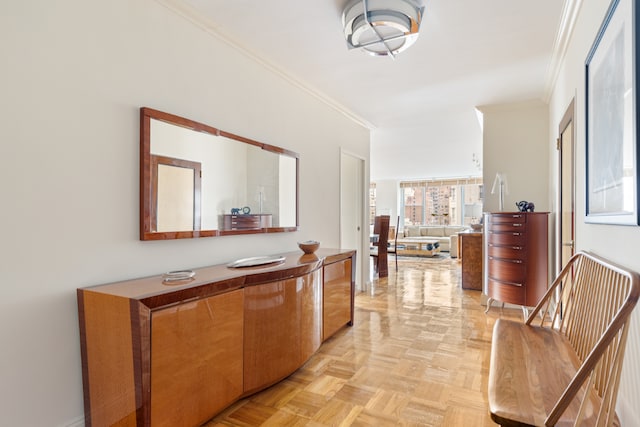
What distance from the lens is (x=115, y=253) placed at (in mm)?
1792

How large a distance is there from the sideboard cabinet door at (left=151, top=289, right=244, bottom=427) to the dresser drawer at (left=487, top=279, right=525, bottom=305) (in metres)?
2.73

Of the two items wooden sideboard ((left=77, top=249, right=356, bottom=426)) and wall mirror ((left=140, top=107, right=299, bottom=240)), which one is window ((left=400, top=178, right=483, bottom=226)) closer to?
wall mirror ((left=140, top=107, right=299, bottom=240))

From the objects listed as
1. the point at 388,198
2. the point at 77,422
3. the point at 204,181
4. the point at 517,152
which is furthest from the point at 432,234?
the point at 77,422

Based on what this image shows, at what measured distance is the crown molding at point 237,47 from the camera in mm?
2116

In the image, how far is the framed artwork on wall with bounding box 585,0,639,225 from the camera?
1049mm

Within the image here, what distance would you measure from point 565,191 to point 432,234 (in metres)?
7.33

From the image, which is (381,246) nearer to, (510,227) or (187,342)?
(510,227)

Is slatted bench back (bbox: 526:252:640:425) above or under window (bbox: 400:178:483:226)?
under

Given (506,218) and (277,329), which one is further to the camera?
(506,218)

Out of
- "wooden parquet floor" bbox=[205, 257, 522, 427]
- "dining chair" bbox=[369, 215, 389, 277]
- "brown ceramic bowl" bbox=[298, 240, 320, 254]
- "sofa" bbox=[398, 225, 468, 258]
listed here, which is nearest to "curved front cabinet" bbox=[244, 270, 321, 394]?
"wooden parquet floor" bbox=[205, 257, 522, 427]

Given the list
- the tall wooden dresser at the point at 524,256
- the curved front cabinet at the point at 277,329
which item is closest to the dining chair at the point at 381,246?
the tall wooden dresser at the point at 524,256

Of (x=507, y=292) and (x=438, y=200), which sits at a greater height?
(x=438, y=200)

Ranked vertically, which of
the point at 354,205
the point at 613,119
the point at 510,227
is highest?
the point at 613,119

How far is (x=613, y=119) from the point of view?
1.26 meters
